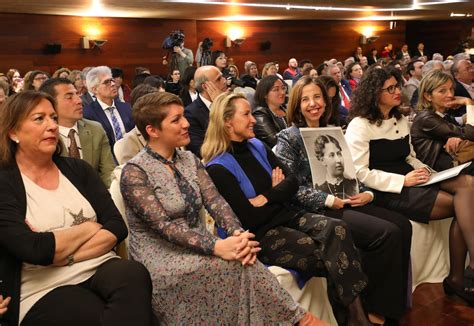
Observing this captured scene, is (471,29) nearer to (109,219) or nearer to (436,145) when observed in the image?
(436,145)

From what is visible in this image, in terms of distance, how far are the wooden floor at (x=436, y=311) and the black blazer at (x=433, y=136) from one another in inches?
37.2

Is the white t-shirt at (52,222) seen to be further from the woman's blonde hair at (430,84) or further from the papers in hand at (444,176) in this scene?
the woman's blonde hair at (430,84)

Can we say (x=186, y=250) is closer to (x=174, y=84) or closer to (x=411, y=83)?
(x=411, y=83)

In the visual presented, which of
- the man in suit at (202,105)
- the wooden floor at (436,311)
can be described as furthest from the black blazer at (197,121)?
the wooden floor at (436,311)

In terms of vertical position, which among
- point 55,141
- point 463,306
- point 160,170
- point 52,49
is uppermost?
point 52,49

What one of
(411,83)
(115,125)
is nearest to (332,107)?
(115,125)

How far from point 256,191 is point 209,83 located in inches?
79.0

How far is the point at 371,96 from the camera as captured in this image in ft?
11.5

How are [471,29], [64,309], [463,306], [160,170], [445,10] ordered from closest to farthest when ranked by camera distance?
[64,309]
[160,170]
[463,306]
[445,10]
[471,29]

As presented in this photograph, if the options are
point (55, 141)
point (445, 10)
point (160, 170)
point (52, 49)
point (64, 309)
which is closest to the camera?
point (64, 309)

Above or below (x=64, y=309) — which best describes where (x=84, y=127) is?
above

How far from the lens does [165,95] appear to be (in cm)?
260

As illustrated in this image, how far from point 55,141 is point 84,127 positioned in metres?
1.22

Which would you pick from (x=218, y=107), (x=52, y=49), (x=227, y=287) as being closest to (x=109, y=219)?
(x=227, y=287)
